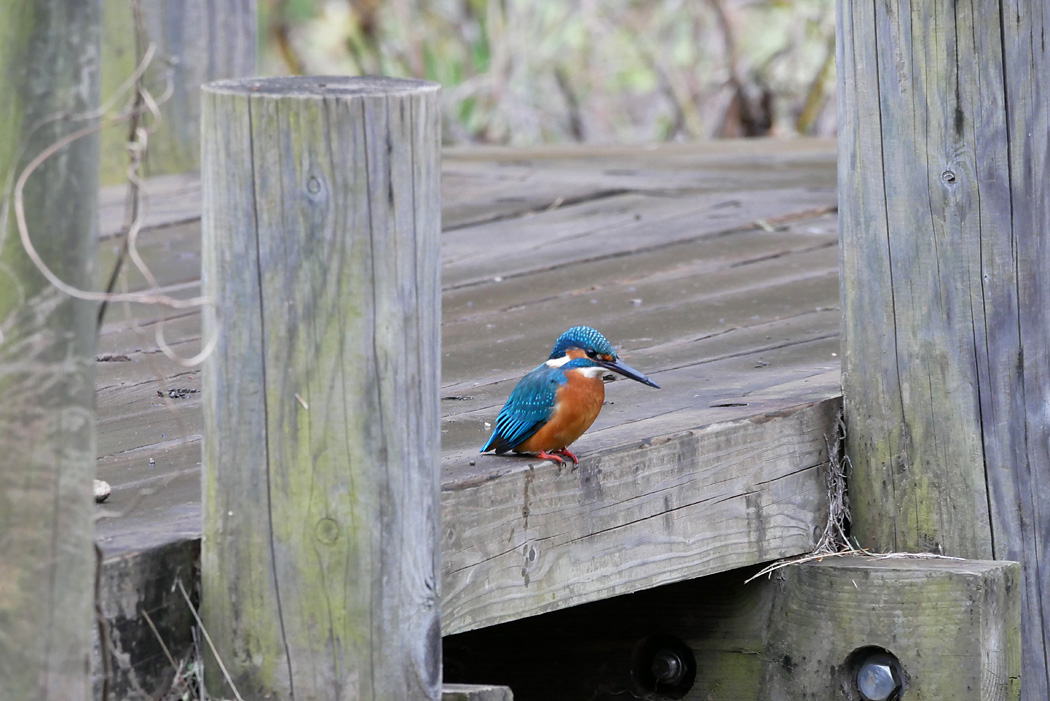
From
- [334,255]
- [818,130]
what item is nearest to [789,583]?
[334,255]

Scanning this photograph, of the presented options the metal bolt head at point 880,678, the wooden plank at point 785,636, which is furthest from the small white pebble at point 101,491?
the metal bolt head at point 880,678

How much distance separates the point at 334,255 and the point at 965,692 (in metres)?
1.72

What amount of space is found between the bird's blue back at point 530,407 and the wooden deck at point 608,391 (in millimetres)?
49

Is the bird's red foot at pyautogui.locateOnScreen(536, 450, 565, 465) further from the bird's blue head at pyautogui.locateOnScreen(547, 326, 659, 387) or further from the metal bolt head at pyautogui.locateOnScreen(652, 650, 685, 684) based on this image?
the metal bolt head at pyautogui.locateOnScreen(652, 650, 685, 684)

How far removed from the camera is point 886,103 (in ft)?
9.78

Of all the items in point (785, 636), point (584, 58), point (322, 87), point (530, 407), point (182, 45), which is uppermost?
point (584, 58)

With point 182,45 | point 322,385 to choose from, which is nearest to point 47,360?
point 322,385

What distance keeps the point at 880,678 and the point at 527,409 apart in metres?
1.01

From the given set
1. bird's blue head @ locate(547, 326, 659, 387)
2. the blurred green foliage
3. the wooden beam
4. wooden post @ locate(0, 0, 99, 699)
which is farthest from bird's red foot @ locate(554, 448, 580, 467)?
the blurred green foliage

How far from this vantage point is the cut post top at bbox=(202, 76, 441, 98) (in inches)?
79.3

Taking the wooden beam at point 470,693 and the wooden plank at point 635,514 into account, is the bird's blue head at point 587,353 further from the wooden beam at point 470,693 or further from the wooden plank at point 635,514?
the wooden beam at point 470,693

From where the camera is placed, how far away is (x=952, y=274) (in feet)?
9.86

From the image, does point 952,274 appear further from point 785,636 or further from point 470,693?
point 470,693

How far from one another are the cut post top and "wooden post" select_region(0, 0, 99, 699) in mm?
289
